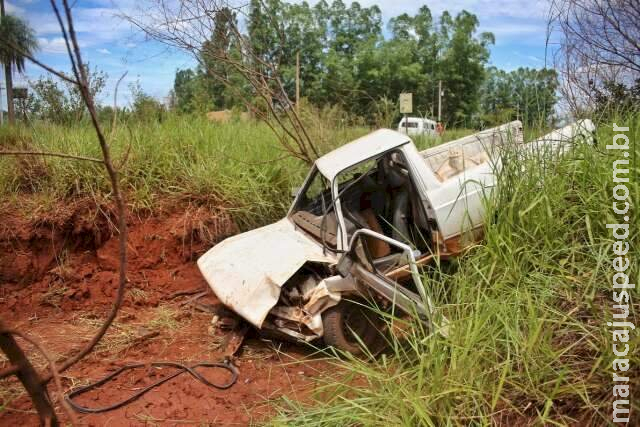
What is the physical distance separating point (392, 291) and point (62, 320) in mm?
3740

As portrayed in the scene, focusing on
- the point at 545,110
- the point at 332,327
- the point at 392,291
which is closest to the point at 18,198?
the point at 332,327

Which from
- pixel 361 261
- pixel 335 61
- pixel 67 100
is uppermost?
pixel 335 61

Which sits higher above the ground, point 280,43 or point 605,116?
point 280,43

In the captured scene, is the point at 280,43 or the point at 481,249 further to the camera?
the point at 280,43

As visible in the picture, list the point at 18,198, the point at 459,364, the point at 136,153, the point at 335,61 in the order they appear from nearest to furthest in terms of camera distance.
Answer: the point at 459,364
the point at 18,198
the point at 136,153
the point at 335,61

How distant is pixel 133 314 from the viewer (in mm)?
5297

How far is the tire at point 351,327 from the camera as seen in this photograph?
414 centimetres

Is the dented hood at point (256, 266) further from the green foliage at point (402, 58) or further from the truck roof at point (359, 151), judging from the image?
the green foliage at point (402, 58)

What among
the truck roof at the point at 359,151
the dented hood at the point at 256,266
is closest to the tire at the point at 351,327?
the dented hood at the point at 256,266

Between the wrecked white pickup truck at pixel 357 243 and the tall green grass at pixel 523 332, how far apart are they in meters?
0.41

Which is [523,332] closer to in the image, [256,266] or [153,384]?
[256,266]

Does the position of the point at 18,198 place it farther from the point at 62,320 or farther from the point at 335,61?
the point at 335,61

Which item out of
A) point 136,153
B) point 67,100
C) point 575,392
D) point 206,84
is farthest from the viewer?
point 206,84

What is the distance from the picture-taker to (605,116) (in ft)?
14.2
